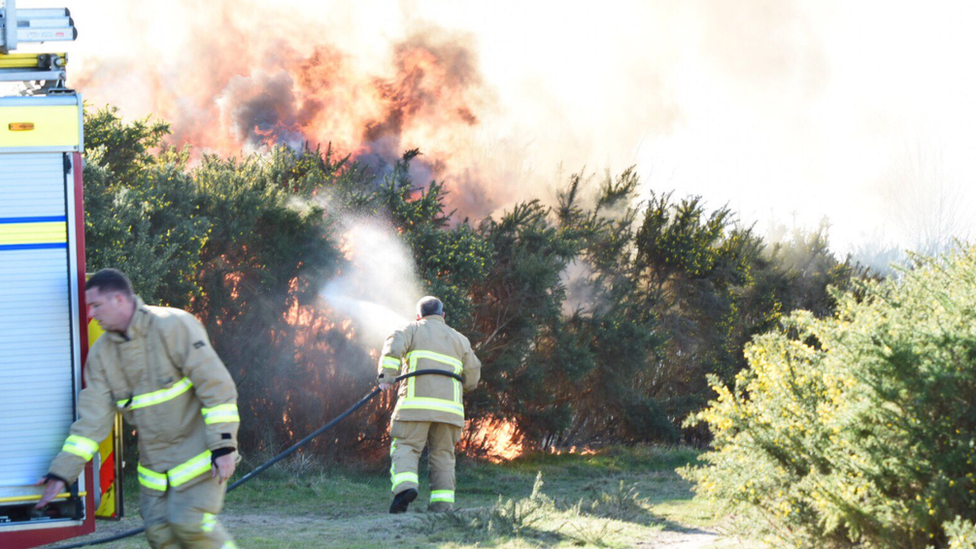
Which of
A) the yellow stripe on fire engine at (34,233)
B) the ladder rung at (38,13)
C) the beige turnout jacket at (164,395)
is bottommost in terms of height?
the beige turnout jacket at (164,395)

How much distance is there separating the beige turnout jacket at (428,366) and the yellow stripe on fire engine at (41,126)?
146 inches

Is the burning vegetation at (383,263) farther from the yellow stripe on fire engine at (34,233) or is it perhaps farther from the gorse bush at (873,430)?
the gorse bush at (873,430)

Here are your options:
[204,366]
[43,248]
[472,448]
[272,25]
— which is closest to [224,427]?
[204,366]

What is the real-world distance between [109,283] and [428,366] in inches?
173

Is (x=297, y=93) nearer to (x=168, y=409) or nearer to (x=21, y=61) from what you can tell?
(x=21, y=61)

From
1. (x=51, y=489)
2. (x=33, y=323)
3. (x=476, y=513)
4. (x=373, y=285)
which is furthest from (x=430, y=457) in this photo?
(x=51, y=489)

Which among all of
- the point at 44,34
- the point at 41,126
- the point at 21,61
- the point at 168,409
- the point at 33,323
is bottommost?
the point at 168,409

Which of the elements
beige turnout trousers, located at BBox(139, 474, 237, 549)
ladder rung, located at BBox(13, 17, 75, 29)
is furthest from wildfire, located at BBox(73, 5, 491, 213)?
beige turnout trousers, located at BBox(139, 474, 237, 549)

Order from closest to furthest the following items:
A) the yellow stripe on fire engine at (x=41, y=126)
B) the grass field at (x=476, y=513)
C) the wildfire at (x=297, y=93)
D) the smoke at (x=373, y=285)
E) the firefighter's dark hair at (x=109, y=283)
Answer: the firefighter's dark hair at (x=109, y=283), the yellow stripe on fire engine at (x=41, y=126), the grass field at (x=476, y=513), the smoke at (x=373, y=285), the wildfire at (x=297, y=93)

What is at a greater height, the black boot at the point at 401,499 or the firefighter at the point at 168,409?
the firefighter at the point at 168,409

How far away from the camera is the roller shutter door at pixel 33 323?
5.00 m

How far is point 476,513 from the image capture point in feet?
25.0

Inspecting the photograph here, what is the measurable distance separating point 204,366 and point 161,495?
65 cm

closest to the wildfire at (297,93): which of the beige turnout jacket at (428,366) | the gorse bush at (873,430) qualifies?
the beige turnout jacket at (428,366)
